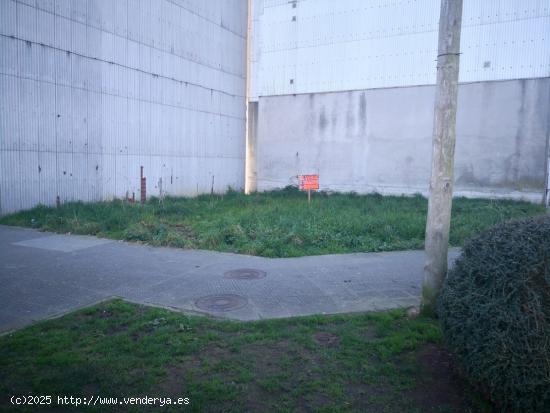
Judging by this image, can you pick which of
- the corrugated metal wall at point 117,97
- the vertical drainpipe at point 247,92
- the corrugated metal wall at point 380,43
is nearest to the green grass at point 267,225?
the corrugated metal wall at point 117,97

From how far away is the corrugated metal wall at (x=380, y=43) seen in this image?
701 inches

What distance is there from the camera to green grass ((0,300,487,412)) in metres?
3.73

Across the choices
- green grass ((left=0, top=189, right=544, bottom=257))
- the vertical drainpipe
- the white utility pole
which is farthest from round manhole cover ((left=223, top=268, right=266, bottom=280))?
the vertical drainpipe

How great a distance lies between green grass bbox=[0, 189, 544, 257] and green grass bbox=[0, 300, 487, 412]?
405 cm

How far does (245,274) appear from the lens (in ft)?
25.2

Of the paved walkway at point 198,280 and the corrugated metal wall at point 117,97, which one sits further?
the corrugated metal wall at point 117,97

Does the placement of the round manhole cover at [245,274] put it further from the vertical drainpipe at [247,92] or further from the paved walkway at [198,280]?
the vertical drainpipe at [247,92]

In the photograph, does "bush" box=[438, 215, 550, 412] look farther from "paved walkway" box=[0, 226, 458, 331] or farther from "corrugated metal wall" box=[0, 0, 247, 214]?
"corrugated metal wall" box=[0, 0, 247, 214]

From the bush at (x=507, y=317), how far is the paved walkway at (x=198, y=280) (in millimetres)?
2329

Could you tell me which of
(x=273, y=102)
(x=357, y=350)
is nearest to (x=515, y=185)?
(x=273, y=102)

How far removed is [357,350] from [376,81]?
58.8 ft

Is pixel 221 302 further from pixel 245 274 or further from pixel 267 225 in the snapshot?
pixel 267 225

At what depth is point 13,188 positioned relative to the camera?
1322 centimetres

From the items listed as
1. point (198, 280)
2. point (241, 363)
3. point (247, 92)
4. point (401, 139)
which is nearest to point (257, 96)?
point (247, 92)
